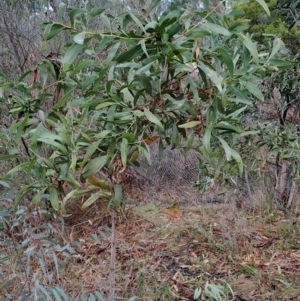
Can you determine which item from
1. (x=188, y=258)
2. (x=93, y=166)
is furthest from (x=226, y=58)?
(x=188, y=258)

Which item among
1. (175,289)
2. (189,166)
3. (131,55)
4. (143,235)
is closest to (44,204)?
(143,235)

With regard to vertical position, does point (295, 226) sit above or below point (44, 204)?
below

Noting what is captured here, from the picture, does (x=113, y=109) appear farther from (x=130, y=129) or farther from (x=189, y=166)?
(x=189, y=166)

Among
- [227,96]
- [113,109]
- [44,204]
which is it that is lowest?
[44,204]

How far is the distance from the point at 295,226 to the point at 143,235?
125cm

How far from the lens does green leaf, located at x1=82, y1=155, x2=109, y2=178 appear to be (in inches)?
36.3

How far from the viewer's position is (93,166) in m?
0.93

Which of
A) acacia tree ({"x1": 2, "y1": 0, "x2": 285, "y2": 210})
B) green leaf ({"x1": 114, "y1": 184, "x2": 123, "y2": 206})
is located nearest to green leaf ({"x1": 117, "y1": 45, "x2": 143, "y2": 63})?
acacia tree ({"x1": 2, "y1": 0, "x2": 285, "y2": 210})

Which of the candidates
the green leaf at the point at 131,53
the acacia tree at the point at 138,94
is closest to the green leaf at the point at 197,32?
the acacia tree at the point at 138,94

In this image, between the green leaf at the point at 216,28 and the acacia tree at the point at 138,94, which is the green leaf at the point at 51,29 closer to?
the acacia tree at the point at 138,94

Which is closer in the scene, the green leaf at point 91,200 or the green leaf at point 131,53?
the green leaf at point 131,53

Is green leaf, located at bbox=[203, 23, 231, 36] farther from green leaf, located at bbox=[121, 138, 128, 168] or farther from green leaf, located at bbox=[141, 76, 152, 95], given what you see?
green leaf, located at bbox=[121, 138, 128, 168]

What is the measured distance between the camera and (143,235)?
9.77ft

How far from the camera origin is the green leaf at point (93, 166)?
0.92 m
